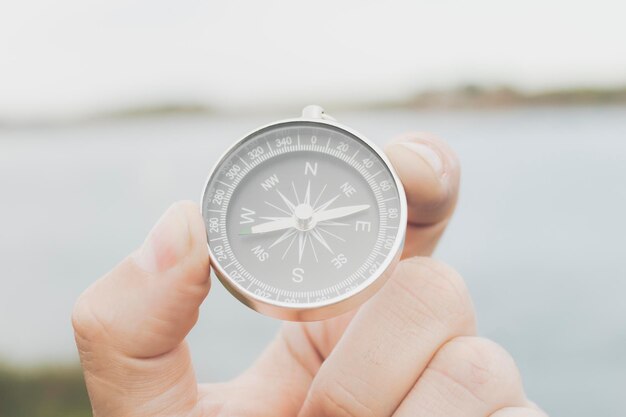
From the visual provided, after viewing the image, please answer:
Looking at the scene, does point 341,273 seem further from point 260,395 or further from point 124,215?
point 124,215

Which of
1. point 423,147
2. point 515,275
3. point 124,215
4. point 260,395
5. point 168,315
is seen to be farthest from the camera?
point 124,215

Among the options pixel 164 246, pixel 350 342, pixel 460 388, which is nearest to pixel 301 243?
pixel 350 342

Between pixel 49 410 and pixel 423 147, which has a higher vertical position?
pixel 423 147

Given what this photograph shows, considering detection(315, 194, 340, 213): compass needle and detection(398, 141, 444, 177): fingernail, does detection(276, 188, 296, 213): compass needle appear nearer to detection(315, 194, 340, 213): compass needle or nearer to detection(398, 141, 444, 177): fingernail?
detection(315, 194, 340, 213): compass needle

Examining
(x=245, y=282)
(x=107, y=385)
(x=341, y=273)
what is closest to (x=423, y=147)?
(x=341, y=273)

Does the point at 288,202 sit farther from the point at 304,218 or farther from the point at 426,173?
the point at 426,173

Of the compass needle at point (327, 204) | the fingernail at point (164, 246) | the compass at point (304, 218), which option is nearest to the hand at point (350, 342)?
the fingernail at point (164, 246)

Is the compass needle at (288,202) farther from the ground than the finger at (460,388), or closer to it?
farther from the ground

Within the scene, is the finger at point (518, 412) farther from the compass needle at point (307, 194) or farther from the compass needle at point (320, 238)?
the compass needle at point (307, 194)
